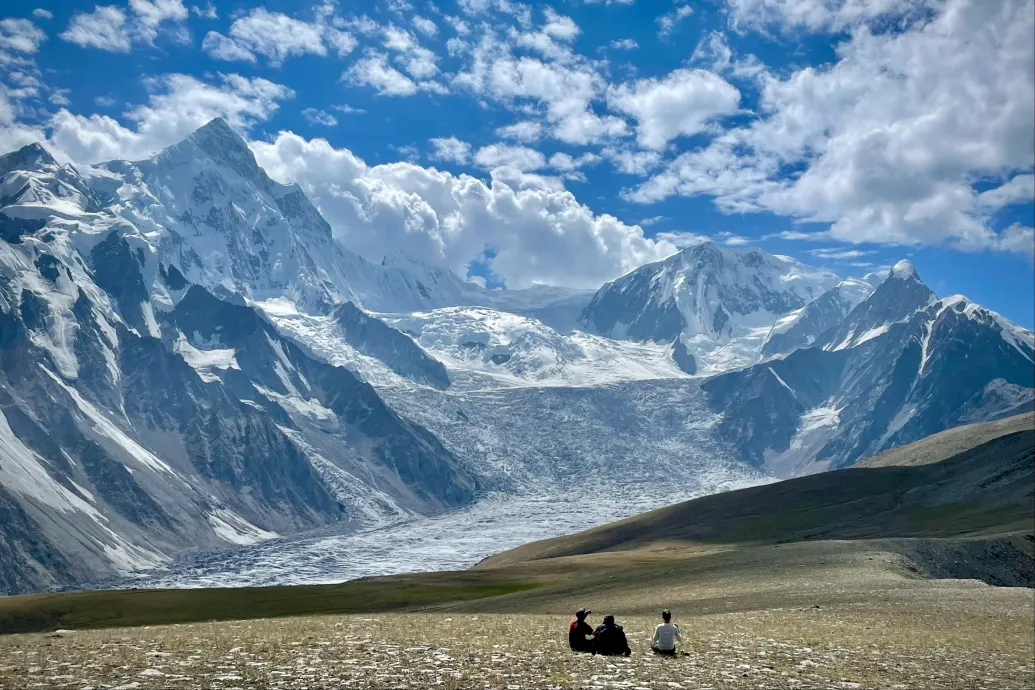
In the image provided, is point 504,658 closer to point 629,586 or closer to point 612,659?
point 612,659

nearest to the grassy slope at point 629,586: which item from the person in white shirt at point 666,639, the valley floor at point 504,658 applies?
the valley floor at point 504,658

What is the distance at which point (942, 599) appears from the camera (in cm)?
5616

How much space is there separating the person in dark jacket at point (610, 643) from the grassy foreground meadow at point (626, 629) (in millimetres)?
963

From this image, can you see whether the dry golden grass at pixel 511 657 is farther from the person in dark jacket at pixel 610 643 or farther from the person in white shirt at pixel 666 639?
the person in white shirt at pixel 666 639

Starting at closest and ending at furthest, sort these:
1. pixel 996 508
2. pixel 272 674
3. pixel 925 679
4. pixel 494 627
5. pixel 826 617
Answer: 1. pixel 272 674
2. pixel 925 679
3. pixel 494 627
4. pixel 826 617
5. pixel 996 508

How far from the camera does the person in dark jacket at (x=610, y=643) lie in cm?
3108

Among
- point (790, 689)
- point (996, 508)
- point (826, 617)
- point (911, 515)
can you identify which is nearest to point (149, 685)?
point (790, 689)

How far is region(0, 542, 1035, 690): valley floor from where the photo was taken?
85.1 feet

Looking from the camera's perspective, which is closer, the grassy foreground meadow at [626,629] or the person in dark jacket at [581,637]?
the grassy foreground meadow at [626,629]

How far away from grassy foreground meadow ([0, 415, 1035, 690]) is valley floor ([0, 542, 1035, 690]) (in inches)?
4.6

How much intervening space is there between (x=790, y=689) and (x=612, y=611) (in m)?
34.0

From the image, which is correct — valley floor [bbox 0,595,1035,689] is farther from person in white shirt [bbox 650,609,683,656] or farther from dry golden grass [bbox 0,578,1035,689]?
person in white shirt [bbox 650,609,683,656]

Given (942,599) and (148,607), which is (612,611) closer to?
(942,599)

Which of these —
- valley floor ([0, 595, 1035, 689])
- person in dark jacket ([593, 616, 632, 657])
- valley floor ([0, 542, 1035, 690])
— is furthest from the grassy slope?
person in dark jacket ([593, 616, 632, 657])
